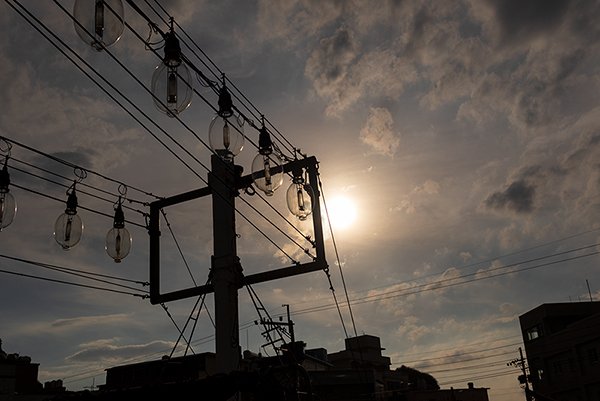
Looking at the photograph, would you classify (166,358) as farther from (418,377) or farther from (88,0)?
(418,377)

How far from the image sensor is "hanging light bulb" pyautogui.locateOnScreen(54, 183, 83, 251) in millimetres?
8516

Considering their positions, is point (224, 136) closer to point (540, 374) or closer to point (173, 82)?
point (173, 82)

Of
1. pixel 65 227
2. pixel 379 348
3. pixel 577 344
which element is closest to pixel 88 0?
pixel 65 227

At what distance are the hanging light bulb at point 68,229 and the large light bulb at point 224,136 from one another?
8.22 feet

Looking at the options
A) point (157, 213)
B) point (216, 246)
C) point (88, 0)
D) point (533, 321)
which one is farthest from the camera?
point (533, 321)

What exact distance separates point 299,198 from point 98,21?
20.9ft

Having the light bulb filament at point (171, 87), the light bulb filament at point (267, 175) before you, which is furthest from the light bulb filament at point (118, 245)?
the light bulb filament at point (171, 87)

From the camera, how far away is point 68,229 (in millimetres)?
8562

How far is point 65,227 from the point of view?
337 inches

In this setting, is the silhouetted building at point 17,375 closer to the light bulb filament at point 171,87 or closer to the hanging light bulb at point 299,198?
the hanging light bulb at point 299,198

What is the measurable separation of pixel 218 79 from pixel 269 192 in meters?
2.29

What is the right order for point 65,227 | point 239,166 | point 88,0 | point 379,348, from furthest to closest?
point 379,348
point 239,166
point 65,227
point 88,0

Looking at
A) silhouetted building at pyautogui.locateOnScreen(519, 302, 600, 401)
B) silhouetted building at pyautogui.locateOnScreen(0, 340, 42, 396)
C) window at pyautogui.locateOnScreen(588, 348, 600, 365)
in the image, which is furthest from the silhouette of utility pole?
window at pyautogui.locateOnScreen(588, 348, 600, 365)

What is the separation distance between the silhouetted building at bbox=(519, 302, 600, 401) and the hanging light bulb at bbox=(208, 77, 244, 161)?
48009mm
